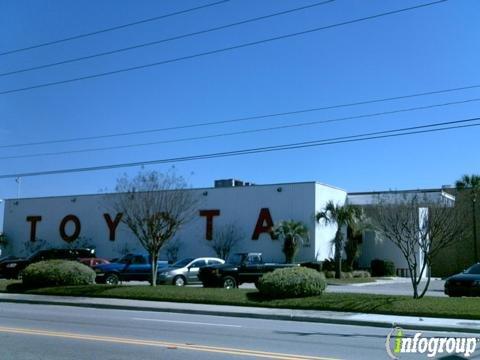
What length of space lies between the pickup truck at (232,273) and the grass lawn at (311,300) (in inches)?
177

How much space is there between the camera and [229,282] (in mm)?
29719

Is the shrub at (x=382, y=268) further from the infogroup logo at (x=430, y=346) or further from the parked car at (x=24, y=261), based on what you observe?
the infogroup logo at (x=430, y=346)

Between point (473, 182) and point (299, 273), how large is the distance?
3209cm

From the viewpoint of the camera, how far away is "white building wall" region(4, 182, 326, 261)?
1725 inches

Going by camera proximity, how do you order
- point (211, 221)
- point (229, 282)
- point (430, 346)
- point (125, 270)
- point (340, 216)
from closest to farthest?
point (430, 346) → point (229, 282) → point (125, 270) → point (340, 216) → point (211, 221)

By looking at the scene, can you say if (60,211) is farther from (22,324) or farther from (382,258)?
(22,324)

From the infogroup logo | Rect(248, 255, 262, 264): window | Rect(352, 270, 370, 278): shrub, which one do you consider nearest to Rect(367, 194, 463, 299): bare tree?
the infogroup logo

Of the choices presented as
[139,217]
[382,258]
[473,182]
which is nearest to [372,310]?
[139,217]

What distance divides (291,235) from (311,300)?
67.8 feet

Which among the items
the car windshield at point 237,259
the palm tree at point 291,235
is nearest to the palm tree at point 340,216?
the palm tree at point 291,235

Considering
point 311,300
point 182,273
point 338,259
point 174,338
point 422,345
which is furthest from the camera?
point 338,259

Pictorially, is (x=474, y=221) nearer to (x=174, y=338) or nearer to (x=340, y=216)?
(x=340, y=216)

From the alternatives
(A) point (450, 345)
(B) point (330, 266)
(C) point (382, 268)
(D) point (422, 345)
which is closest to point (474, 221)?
(C) point (382, 268)

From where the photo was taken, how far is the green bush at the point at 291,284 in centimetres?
2191
